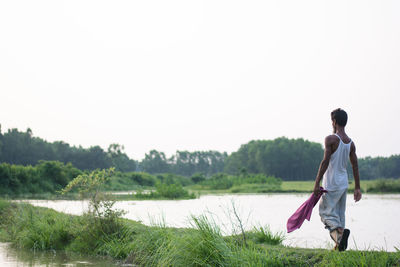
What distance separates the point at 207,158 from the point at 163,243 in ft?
386

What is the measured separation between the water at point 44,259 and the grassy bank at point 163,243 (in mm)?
248

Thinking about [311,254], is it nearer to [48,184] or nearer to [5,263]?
[5,263]

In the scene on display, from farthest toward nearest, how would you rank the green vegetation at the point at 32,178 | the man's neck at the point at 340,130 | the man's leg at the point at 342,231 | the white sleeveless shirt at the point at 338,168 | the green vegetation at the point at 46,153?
the green vegetation at the point at 46,153
the green vegetation at the point at 32,178
the man's neck at the point at 340,130
the white sleeveless shirt at the point at 338,168
the man's leg at the point at 342,231

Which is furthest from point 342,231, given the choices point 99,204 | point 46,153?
point 46,153

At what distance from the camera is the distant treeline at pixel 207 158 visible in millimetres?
58219

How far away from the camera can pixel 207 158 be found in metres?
123

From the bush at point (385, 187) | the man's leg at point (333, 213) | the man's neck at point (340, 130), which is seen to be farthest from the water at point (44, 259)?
the bush at point (385, 187)

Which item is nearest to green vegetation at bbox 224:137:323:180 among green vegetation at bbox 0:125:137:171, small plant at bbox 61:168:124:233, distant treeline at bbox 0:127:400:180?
distant treeline at bbox 0:127:400:180

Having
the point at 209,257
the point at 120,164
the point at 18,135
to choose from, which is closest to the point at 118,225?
the point at 209,257

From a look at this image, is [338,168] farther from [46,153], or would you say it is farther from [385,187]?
[46,153]

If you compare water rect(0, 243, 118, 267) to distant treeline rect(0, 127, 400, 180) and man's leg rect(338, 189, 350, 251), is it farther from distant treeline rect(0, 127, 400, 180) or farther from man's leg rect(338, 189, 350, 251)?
distant treeline rect(0, 127, 400, 180)

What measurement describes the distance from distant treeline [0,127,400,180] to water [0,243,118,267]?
1746 inches

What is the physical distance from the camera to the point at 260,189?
37625 mm

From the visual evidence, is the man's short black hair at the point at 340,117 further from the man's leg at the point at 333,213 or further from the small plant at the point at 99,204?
the small plant at the point at 99,204
